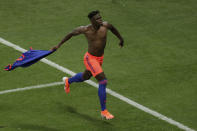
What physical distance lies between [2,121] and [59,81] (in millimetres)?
2759

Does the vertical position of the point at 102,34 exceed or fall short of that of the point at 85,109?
it exceeds it

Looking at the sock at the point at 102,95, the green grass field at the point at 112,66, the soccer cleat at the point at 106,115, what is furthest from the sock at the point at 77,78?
the soccer cleat at the point at 106,115

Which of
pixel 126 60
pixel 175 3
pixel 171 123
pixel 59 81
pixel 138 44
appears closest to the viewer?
pixel 171 123

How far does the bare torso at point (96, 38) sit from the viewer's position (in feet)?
37.1

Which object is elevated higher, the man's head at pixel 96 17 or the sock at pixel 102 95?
the man's head at pixel 96 17

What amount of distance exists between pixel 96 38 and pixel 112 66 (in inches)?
132

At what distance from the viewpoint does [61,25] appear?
18.1m

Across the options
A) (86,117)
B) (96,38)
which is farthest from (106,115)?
(96,38)

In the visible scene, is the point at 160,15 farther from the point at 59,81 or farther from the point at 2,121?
the point at 2,121

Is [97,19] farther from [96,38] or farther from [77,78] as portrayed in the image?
[77,78]

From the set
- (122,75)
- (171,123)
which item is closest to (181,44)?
(122,75)

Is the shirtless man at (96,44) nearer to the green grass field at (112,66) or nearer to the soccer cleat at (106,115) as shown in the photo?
the soccer cleat at (106,115)

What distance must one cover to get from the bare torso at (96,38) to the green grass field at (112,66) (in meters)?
1.33

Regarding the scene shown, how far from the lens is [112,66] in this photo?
14617mm
